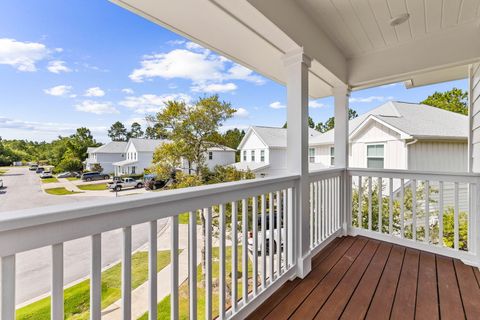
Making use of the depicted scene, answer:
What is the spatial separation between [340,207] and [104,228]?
3.21m

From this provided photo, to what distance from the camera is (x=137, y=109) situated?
1.23m

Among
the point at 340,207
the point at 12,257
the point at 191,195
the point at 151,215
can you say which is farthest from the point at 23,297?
the point at 340,207

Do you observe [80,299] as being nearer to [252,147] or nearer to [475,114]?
[252,147]

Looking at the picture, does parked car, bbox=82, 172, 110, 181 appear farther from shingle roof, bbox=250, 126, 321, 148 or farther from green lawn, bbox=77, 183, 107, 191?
shingle roof, bbox=250, 126, 321, 148

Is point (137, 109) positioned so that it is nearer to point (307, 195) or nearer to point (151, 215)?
point (151, 215)

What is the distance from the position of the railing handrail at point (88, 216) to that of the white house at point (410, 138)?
18.2ft

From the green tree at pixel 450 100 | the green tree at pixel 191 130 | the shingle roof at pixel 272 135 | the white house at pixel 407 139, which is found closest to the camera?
the green tree at pixel 191 130

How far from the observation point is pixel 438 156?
5277 millimetres

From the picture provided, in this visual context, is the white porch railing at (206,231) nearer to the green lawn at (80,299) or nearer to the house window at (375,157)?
the green lawn at (80,299)

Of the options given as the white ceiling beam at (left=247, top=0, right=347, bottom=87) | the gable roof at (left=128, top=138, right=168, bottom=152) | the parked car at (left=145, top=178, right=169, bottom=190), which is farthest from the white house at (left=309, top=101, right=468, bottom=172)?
the parked car at (left=145, top=178, right=169, bottom=190)

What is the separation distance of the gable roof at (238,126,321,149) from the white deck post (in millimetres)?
1143

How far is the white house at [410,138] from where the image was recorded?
4.94 m

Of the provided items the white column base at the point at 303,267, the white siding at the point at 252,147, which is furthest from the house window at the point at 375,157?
the white siding at the point at 252,147

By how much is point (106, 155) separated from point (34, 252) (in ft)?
1.54
